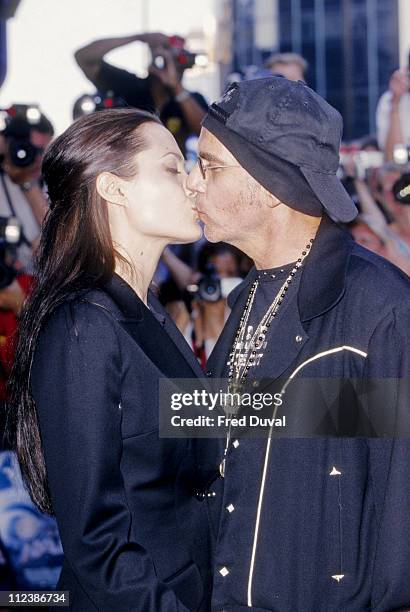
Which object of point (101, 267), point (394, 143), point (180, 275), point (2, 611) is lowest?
point (2, 611)

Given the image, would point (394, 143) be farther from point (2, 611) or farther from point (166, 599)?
point (166, 599)

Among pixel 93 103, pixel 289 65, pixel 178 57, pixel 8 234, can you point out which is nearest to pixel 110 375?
pixel 8 234

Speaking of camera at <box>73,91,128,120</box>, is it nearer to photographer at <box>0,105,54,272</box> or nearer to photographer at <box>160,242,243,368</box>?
photographer at <box>0,105,54,272</box>

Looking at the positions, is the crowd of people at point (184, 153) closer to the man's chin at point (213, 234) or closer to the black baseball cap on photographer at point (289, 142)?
the man's chin at point (213, 234)

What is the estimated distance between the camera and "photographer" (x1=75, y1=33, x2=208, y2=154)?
14.3ft

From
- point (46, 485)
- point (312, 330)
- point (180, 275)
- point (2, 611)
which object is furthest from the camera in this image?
point (180, 275)

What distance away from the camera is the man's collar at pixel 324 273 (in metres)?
1.66

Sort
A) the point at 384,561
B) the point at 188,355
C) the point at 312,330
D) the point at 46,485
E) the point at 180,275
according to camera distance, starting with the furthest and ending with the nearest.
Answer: the point at 180,275
the point at 188,355
the point at 46,485
the point at 312,330
the point at 384,561

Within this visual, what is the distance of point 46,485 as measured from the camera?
6.01ft

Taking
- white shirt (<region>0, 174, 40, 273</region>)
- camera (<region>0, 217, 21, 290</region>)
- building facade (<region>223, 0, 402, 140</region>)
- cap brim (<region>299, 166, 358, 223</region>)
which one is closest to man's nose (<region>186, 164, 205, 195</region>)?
cap brim (<region>299, 166, 358, 223</region>)

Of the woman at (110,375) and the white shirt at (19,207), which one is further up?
the woman at (110,375)

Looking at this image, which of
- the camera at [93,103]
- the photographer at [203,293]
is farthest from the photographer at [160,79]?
the photographer at [203,293]

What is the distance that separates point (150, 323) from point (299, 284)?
13.2 inches

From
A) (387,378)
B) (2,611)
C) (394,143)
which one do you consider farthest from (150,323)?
(394,143)
